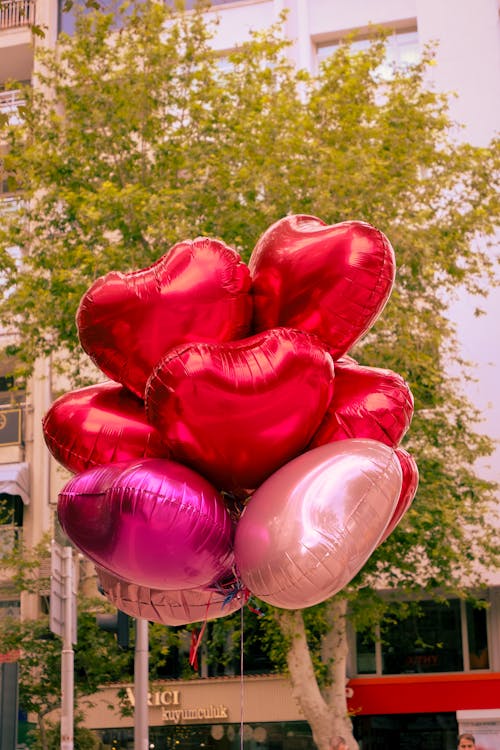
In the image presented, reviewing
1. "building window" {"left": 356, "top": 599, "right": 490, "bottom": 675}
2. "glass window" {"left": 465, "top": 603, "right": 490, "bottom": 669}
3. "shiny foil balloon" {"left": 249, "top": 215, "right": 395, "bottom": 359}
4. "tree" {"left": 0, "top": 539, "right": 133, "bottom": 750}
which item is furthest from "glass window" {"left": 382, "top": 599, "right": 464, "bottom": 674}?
"shiny foil balloon" {"left": 249, "top": 215, "right": 395, "bottom": 359}

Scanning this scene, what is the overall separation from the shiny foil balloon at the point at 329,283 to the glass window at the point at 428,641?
831 inches

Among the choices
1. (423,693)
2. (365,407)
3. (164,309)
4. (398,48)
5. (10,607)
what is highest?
(398,48)

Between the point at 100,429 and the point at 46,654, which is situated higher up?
the point at 46,654

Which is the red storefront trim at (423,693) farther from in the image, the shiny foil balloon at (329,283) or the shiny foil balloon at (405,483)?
the shiny foil balloon at (329,283)

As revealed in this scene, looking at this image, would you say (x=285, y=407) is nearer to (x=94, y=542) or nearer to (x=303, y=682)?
(x=94, y=542)

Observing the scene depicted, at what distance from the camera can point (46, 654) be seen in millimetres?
23531

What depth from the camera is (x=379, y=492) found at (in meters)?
4.92

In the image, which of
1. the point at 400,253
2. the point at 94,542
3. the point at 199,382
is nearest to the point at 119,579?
the point at 94,542

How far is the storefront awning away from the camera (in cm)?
2689

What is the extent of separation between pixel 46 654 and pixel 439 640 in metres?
7.72

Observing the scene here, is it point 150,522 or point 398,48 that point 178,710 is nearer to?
point 398,48

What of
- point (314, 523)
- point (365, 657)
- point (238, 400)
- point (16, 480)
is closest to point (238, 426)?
point (238, 400)

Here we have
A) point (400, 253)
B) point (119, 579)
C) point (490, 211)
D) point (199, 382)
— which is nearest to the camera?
point (199, 382)

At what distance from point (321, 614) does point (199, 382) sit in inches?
551
